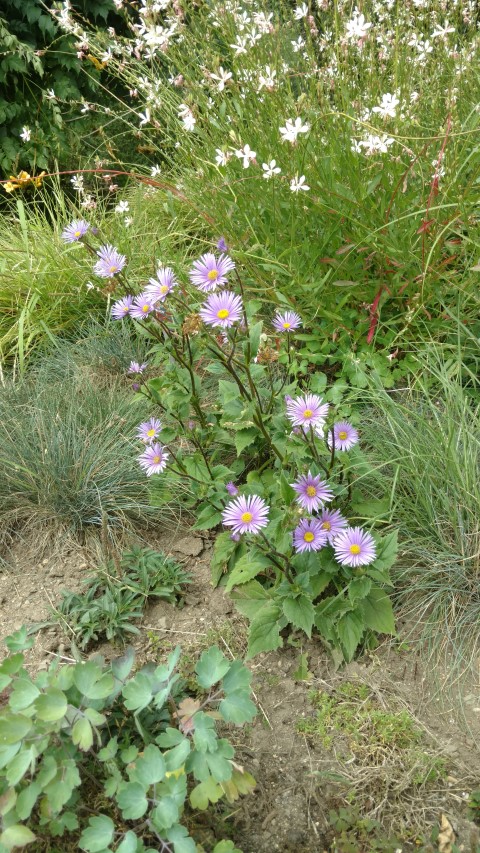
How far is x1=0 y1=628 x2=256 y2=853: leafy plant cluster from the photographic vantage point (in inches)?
53.2

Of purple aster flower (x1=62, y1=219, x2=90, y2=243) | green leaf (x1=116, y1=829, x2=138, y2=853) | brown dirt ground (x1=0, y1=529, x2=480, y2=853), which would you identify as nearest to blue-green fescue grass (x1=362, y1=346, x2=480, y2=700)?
brown dirt ground (x1=0, y1=529, x2=480, y2=853)

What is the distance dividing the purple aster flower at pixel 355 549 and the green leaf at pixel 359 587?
6cm

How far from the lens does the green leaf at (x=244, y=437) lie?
2.07 m

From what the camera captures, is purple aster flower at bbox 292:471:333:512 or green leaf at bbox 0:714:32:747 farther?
purple aster flower at bbox 292:471:333:512

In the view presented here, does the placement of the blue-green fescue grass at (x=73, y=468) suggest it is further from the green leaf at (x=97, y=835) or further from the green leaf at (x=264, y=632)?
the green leaf at (x=97, y=835)

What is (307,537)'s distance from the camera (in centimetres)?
180

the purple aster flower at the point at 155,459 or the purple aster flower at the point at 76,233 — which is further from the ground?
the purple aster flower at the point at 76,233

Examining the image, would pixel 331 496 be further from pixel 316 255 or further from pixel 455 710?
pixel 316 255

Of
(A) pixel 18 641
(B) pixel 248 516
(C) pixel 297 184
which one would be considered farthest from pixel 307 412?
(C) pixel 297 184

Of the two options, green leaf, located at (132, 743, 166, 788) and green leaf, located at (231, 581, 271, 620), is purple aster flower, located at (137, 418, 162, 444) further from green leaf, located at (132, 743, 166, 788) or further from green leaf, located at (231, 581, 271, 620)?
green leaf, located at (132, 743, 166, 788)

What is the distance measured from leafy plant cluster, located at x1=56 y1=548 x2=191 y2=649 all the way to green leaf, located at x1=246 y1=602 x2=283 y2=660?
0.38 meters

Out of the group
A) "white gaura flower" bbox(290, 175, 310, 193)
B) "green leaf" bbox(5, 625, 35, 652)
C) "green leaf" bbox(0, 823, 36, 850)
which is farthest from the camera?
"white gaura flower" bbox(290, 175, 310, 193)

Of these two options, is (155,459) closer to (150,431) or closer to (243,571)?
(150,431)

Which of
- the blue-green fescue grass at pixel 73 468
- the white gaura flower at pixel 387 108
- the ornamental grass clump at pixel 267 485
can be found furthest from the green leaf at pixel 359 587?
the white gaura flower at pixel 387 108
